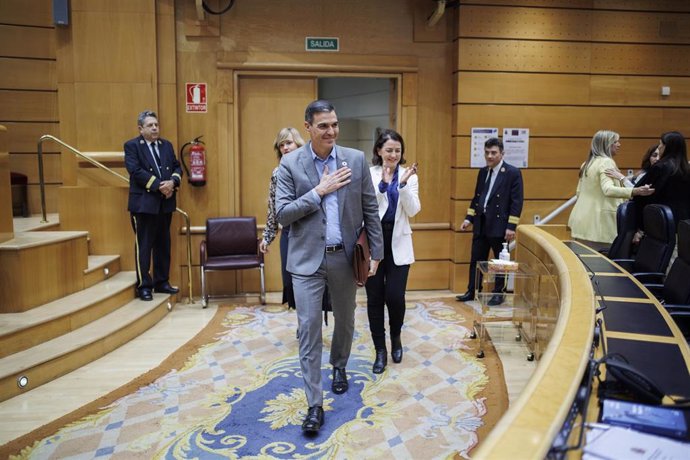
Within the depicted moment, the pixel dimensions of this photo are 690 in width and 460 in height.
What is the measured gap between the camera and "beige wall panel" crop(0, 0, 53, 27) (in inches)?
224

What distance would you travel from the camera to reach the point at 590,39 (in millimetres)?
6008

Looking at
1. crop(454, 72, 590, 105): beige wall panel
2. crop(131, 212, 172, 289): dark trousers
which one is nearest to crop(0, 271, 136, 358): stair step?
crop(131, 212, 172, 289): dark trousers

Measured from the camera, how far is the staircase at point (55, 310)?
11.7ft

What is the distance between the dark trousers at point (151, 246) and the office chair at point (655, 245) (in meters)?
3.84

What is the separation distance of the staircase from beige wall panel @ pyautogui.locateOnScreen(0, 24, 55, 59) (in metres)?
1.98

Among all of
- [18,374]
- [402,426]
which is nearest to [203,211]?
[18,374]

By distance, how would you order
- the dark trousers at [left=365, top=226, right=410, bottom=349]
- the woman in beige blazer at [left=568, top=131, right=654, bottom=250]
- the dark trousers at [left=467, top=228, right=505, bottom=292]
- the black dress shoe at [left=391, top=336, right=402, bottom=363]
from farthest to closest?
the dark trousers at [left=467, top=228, right=505, bottom=292] < the woman in beige blazer at [left=568, top=131, right=654, bottom=250] < the black dress shoe at [left=391, top=336, right=402, bottom=363] < the dark trousers at [left=365, top=226, right=410, bottom=349]

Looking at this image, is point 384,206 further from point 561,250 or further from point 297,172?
point 561,250

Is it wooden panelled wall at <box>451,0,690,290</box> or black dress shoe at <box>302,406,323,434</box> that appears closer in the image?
black dress shoe at <box>302,406,323,434</box>

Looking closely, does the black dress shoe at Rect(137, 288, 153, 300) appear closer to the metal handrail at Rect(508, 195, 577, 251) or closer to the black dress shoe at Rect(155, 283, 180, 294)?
the black dress shoe at Rect(155, 283, 180, 294)

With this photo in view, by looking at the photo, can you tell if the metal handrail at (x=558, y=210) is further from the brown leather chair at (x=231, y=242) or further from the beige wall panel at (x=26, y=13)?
the beige wall panel at (x=26, y=13)

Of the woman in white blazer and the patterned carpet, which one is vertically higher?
the woman in white blazer

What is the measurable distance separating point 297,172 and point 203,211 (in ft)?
10.2

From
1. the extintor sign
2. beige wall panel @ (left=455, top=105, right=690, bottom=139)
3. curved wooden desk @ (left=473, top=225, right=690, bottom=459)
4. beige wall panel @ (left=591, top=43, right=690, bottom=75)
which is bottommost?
curved wooden desk @ (left=473, top=225, right=690, bottom=459)
